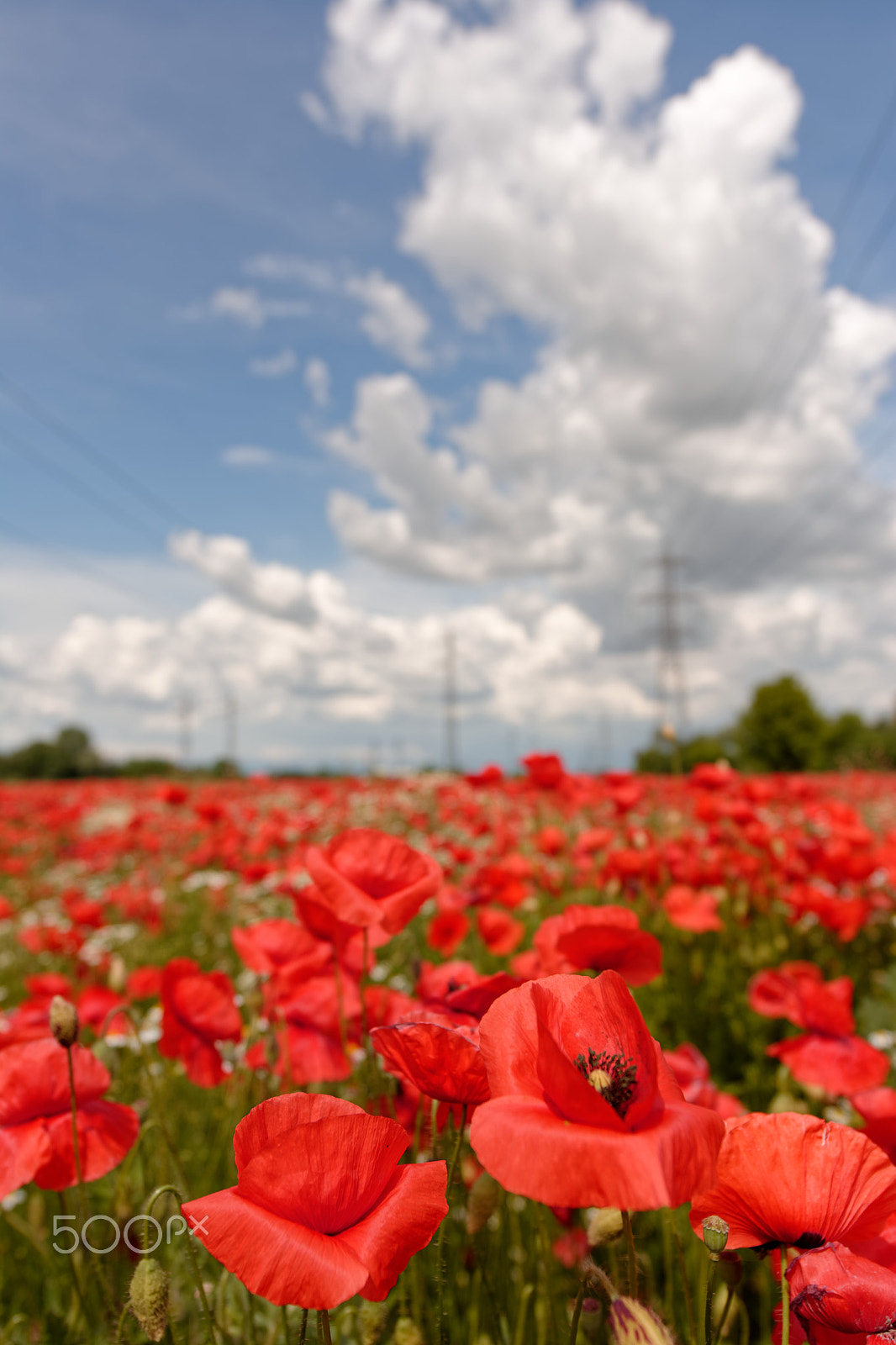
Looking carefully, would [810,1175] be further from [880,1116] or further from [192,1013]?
[192,1013]

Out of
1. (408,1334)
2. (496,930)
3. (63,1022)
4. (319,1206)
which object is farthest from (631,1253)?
(496,930)

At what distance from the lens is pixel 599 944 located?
118cm

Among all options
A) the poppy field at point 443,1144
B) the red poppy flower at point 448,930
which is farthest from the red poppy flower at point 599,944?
the red poppy flower at point 448,930

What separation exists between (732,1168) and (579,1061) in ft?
0.60

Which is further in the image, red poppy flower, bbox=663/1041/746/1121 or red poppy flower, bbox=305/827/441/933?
red poppy flower, bbox=663/1041/746/1121

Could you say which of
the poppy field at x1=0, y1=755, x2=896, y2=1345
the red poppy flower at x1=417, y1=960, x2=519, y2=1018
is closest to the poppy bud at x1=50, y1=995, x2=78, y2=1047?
the poppy field at x1=0, y1=755, x2=896, y2=1345

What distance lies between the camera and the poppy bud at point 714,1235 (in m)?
0.73

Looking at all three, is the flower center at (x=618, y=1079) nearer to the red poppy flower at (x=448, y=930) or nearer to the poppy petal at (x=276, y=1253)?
the poppy petal at (x=276, y=1253)

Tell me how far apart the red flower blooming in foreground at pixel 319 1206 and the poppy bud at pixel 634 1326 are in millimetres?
171

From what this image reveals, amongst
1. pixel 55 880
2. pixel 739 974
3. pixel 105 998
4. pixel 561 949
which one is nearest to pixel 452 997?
pixel 561 949

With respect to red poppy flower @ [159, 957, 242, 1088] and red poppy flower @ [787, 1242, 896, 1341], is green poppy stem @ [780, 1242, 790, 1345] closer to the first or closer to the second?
red poppy flower @ [787, 1242, 896, 1341]

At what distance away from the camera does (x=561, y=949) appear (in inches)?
46.5

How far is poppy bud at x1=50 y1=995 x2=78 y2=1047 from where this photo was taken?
1.05 metres

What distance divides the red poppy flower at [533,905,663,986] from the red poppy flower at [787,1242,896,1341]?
428 millimetres
